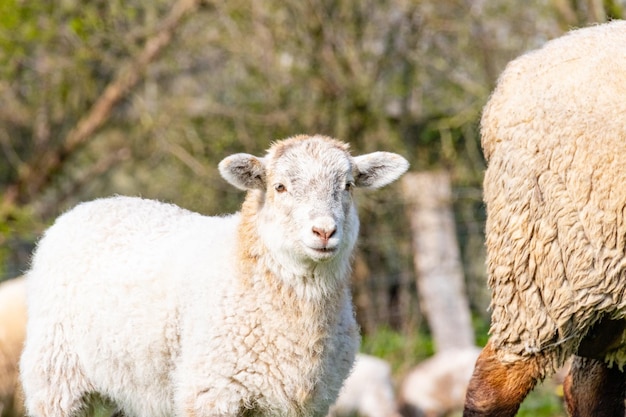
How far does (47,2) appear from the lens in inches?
488

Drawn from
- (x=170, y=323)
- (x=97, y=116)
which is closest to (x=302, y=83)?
(x=97, y=116)

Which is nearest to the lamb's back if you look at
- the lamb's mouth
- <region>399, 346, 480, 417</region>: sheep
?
the lamb's mouth

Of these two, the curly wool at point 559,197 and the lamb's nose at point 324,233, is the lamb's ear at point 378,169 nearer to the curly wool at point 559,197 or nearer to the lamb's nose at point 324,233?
the curly wool at point 559,197

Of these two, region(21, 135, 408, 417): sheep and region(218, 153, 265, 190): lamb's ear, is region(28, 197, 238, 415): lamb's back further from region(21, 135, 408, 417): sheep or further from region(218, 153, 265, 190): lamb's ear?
region(218, 153, 265, 190): lamb's ear

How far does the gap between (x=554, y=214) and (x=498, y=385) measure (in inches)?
37.6

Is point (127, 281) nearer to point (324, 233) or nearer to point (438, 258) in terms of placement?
point (324, 233)

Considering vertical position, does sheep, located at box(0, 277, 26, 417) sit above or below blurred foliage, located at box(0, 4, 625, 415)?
below

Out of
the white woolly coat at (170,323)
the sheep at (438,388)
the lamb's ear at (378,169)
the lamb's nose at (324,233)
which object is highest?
the lamb's ear at (378,169)

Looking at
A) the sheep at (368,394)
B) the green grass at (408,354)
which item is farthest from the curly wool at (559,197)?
the green grass at (408,354)

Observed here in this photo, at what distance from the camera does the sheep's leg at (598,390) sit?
18.0 feet

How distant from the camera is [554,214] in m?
4.81

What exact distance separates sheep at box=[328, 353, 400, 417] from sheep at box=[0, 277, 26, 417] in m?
3.01

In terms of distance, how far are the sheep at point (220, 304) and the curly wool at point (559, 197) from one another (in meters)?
0.65

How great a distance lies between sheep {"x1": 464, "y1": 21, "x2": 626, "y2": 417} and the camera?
4.68m
